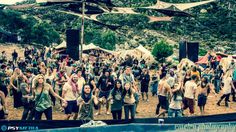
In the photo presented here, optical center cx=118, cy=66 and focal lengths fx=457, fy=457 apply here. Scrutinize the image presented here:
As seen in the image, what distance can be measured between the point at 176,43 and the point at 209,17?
20226 millimetres

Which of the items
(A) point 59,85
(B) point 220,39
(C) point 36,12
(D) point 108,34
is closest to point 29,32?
(D) point 108,34

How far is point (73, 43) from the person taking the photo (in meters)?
24.8

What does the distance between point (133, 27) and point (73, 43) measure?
172 ft

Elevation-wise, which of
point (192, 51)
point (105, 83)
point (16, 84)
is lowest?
point (16, 84)

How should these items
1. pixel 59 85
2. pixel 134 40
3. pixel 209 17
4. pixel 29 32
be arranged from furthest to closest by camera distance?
pixel 209 17, pixel 134 40, pixel 29 32, pixel 59 85

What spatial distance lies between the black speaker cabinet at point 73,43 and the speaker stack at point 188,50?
21.6ft

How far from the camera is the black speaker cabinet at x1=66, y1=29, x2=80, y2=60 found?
2447 centimetres

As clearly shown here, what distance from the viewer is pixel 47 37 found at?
5778cm

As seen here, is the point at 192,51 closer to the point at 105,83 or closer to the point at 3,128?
the point at 105,83

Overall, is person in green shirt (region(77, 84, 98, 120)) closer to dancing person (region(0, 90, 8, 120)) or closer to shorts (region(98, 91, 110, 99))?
dancing person (region(0, 90, 8, 120))

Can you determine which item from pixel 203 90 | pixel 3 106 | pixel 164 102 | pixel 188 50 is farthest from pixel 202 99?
pixel 188 50

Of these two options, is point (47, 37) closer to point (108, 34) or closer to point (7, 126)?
point (108, 34)

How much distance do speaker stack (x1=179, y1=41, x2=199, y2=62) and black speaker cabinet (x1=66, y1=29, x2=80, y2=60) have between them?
6.59 meters

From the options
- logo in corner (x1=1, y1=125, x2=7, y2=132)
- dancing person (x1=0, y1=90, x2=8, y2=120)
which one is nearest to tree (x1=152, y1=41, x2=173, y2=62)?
dancing person (x1=0, y1=90, x2=8, y2=120)
